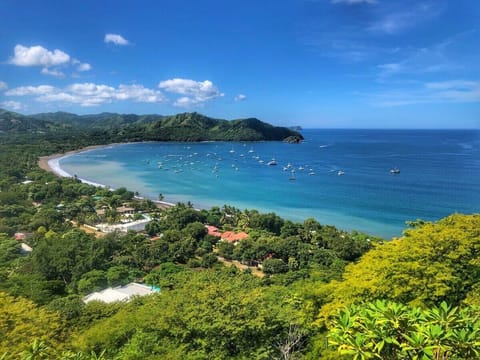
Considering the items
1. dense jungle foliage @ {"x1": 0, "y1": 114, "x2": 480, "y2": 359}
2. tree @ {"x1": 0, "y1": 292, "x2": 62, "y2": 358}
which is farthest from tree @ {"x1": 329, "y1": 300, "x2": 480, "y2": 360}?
tree @ {"x1": 0, "y1": 292, "x2": 62, "y2": 358}

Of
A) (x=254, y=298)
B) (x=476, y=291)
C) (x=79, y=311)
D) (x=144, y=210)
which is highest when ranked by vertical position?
(x=476, y=291)

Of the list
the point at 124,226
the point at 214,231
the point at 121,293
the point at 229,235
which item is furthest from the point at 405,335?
the point at 124,226

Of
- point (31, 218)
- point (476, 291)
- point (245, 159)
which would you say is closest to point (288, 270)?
point (476, 291)

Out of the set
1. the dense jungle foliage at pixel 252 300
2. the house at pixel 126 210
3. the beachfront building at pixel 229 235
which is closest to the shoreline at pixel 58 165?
the house at pixel 126 210

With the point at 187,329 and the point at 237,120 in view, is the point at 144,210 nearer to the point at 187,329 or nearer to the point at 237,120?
the point at 187,329

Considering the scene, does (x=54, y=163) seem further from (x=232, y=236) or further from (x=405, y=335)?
(x=405, y=335)

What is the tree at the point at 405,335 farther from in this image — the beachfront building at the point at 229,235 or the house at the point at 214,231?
the house at the point at 214,231

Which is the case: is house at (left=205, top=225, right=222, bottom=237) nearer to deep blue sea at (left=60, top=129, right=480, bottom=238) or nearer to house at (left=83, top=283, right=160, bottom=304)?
deep blue sea at (left=60, top=129, right=480, bottom=238)

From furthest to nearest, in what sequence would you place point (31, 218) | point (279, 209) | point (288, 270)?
point (279, 209), point (31, 218), point (288, 270)
